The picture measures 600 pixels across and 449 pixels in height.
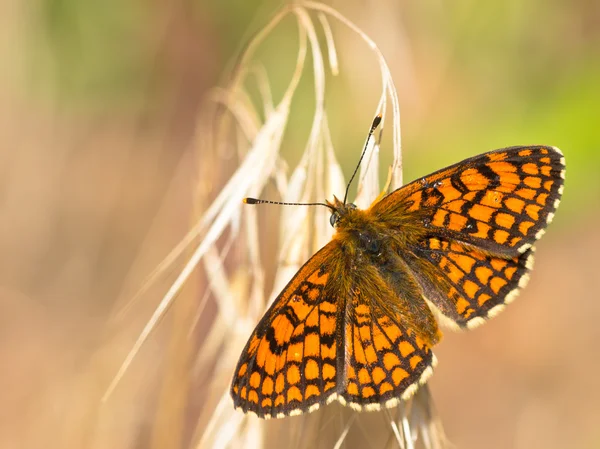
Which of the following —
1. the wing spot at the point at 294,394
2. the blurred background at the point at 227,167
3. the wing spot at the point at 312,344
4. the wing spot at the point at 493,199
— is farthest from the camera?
the blurred background at the point at 227,167

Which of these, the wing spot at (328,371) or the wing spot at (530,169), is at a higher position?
the wing spot at (530,169)

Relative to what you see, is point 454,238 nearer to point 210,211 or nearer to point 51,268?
point 210,211

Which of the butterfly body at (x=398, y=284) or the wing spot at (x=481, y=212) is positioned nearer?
the butterfly body at (x=398, y=284)

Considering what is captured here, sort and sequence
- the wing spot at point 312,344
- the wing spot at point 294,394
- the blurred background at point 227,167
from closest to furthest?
1. the wing spot at point 294,394
2. the wing spot at point 312,344
3. the blurred background at point 227,167

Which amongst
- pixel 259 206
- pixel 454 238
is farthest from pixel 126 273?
pixel 454 238

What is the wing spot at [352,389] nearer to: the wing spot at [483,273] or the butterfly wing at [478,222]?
the butterfly wing at [478,222]

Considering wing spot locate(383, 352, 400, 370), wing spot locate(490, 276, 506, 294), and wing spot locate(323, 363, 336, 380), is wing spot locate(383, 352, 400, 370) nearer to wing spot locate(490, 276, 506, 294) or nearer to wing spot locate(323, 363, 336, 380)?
wing spot locate(323, 363, 336, 380)

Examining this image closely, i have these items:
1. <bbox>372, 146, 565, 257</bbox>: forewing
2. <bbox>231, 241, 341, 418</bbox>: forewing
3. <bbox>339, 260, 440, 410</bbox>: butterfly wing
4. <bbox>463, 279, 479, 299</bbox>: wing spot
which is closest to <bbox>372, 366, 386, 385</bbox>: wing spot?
<bbox>339, 260, 440, 410</bbox>: butterfly wing

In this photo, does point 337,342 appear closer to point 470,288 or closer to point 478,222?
point 470,288

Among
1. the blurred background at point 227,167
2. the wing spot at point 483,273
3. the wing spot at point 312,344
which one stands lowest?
the wing spot at point 312,344

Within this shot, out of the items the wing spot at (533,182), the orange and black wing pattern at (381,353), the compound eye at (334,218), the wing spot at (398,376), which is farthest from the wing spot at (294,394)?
the wing spot at (533,182)
